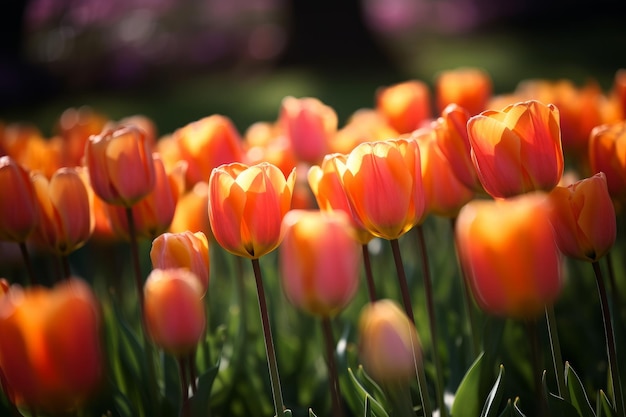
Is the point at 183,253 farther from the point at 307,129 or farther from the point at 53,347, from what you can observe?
the point at 307,129

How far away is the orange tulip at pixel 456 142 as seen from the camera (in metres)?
1.73

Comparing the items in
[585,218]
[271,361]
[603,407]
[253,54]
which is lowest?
[603,407]

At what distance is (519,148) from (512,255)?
51 centimetres

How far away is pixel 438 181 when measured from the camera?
1861 mm

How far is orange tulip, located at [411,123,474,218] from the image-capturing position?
1.79 m

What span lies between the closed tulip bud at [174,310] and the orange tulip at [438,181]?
0.78 metres

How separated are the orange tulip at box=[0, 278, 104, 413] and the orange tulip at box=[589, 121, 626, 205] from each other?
3.96 feet

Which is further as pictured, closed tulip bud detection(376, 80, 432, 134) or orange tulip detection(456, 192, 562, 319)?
closed tulip bud detection(376, 80, 432, 134)

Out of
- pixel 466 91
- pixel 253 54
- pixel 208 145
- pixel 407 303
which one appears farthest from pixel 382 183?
pixel 253 54

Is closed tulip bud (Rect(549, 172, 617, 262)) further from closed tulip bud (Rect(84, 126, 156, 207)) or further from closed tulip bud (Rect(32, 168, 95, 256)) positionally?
closed tulip bud (Rect(32, 168, 95, 256))

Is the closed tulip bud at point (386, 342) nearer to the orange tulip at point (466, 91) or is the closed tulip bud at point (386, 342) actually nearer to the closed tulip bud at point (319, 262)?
the closed tulip bud at point (319, 262)

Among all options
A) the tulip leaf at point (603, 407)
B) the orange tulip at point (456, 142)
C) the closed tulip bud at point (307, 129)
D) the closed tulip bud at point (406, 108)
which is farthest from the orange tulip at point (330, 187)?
the closed tulip bud at point (406, 108)

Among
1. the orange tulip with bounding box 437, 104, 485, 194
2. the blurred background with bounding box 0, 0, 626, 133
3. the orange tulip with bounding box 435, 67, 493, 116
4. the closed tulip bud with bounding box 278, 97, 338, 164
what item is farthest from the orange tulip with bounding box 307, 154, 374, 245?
the blurred background with bounding box 0, 0, 626, 133

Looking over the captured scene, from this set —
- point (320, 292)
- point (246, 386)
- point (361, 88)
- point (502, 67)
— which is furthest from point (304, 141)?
point (502, 67)
